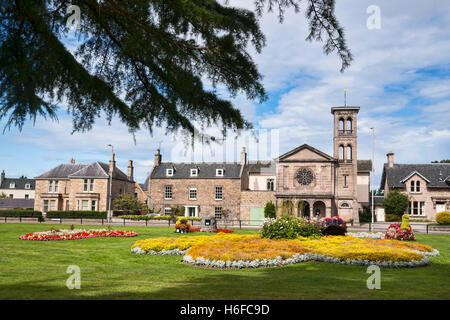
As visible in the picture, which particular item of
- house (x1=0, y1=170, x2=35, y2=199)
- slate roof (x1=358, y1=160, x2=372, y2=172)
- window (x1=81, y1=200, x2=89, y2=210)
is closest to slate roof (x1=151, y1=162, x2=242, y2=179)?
window (x1=81, y1=200, x2=89, y2=210)

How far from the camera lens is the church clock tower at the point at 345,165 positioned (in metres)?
46.8

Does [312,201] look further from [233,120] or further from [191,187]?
[233,120]

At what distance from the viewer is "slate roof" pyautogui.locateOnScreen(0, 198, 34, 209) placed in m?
68.1

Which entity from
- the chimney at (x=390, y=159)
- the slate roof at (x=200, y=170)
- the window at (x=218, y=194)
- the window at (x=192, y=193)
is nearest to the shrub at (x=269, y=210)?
the slate roof at (x=200, y=170)

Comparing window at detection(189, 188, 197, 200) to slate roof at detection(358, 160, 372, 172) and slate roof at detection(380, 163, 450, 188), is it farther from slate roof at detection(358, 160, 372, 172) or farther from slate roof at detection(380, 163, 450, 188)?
slate roof at detection(380, 163, 450, 188)

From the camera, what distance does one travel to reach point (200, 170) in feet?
175

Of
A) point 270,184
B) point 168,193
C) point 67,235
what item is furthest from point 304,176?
point 67,235

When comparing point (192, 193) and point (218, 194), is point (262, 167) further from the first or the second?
point (192, 193)

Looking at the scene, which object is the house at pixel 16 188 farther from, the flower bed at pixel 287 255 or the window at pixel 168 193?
the flower bed at pixel 287 255

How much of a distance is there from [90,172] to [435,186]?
46869mm

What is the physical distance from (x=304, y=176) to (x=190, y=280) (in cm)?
4002

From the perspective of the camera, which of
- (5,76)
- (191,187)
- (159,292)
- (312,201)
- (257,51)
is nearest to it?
(5,76)
